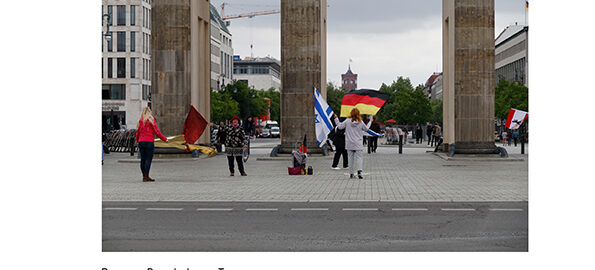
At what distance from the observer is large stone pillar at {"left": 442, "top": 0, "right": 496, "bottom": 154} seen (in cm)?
3117

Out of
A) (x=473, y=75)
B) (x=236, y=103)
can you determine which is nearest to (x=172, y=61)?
(x=473, y=75)

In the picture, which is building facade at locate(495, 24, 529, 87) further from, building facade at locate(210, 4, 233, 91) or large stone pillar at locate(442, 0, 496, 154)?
large stone pillar at locate(442, 0, 496, 154)

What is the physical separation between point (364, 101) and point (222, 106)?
7148 cm

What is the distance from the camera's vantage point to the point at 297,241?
8.54 meters

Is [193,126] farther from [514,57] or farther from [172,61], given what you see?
[514,57]

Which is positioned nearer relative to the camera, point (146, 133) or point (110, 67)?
point (146, 133)

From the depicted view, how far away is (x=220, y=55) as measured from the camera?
132 m

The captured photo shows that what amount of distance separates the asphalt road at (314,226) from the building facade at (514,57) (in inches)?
3685

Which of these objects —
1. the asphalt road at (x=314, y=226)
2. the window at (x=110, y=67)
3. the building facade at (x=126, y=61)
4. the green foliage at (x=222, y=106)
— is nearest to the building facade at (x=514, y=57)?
the green foliage at (x=222, y=106)
